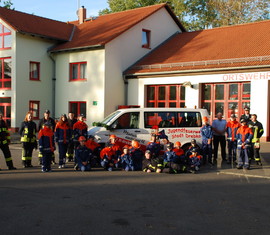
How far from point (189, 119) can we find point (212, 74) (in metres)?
9.78

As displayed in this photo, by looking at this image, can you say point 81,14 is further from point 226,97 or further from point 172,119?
point 172,119

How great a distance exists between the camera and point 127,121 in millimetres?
11859

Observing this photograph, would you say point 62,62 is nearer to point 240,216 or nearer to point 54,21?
point 54,21

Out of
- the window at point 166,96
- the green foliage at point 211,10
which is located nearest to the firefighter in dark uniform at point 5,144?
the window at point 166,96

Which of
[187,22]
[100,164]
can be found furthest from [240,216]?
[187,22]

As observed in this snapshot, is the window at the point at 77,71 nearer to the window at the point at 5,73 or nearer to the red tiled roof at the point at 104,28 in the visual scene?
the red tiled roof at the point at 104,28

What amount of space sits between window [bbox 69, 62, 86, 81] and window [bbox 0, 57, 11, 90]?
423 cm

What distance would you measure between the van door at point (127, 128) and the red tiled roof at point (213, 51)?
10.4 metres

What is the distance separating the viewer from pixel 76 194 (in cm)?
759

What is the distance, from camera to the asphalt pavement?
5.42 metres

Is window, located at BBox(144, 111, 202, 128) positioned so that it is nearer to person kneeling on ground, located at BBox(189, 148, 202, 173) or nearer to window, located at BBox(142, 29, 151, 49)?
person kneeling on ground, located at BBox(189, 148, 202, 173)

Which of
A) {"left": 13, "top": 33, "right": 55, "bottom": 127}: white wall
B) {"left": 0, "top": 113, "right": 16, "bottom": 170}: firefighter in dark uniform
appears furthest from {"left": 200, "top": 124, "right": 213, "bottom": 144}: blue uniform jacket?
{"left": 13, "top": 33, "right": 55, "bottom": 127}: white wall

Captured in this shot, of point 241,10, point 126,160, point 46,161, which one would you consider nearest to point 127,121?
point 126,160

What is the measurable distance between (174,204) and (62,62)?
2161 cm
